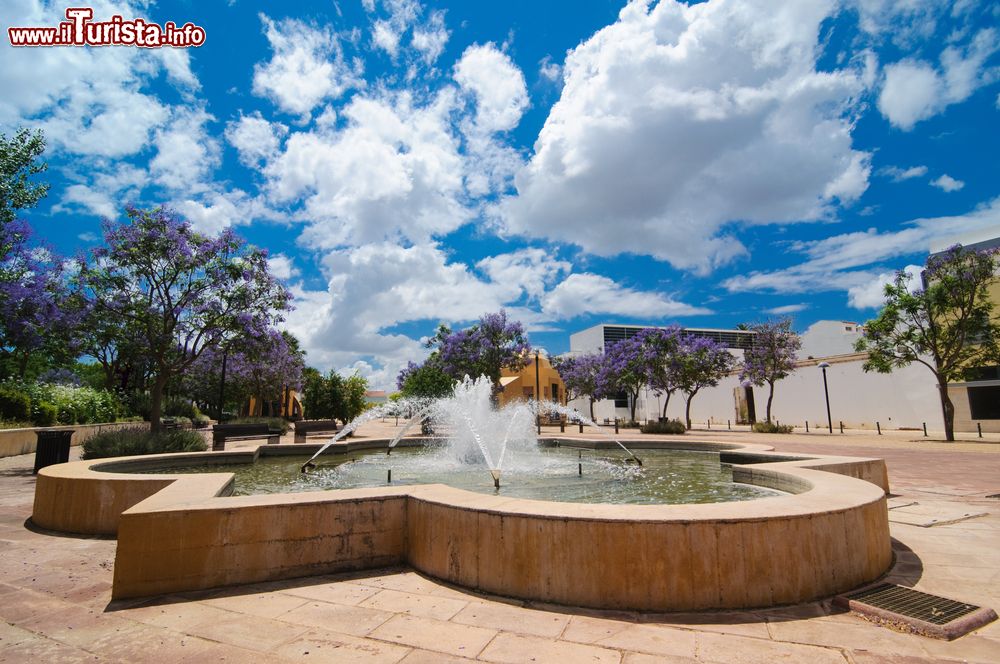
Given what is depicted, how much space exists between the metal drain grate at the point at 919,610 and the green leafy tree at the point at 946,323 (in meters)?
22.7

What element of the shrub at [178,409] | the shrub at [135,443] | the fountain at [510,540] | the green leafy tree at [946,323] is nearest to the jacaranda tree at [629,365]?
the green leafy tree at [946,323]

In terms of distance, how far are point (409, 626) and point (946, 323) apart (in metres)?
28.9

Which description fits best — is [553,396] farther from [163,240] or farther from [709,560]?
[709,560]

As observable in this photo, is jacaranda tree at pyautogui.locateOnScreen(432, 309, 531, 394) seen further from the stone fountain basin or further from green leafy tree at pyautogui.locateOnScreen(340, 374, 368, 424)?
the stone fountain basin

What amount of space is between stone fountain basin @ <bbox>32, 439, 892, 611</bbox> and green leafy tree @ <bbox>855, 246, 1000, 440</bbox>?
22.9 metres

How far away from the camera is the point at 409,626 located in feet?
10.9

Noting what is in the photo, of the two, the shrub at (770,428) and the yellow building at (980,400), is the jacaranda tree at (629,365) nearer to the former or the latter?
the shrub at (770,428)

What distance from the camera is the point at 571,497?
7195mm

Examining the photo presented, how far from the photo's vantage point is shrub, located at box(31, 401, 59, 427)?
17828mm

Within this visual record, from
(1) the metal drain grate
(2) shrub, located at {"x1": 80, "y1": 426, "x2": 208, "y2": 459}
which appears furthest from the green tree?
(1) the metal drain grate

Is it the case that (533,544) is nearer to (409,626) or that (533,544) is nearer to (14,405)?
(409,626)

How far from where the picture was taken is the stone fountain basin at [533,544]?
352 centimetres

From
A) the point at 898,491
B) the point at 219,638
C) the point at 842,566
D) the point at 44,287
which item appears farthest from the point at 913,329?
the point at 44,287

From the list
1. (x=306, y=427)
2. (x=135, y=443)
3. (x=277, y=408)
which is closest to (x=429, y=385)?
(x=306, y=427)
